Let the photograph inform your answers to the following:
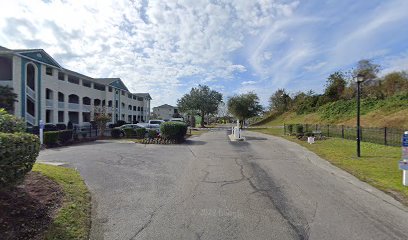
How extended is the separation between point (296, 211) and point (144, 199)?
3233 millimetres

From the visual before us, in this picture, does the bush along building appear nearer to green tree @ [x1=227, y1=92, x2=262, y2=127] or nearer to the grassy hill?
green tree @ [x1=227, y1=92, x2=262, y2=127]

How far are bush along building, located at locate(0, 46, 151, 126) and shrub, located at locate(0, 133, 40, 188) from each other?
24878mm

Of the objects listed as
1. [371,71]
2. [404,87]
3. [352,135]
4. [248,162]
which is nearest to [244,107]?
[371,71]

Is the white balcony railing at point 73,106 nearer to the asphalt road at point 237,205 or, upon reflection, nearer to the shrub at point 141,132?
the shrub at point 141,132

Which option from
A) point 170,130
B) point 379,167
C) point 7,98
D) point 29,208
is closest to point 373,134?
point 379,167

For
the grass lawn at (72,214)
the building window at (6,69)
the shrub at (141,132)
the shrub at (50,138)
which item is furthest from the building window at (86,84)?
the grass lawn at (72,214)

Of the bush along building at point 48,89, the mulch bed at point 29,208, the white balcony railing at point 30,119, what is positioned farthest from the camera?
the white balcony railing at point 30,119

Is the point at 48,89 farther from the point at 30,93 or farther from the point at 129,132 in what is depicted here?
the point at 129,132

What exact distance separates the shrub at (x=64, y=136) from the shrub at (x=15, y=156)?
624 inches

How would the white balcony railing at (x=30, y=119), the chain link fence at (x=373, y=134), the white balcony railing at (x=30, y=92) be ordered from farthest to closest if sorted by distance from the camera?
the white balcony railing at (x=30, y=92) < the white balcony railing at (x=30, y=119) < the chain link fence at (x=373, y=134)

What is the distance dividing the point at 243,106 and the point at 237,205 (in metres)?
51.5

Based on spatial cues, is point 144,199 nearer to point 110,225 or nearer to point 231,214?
point 110,225

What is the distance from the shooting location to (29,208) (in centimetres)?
479

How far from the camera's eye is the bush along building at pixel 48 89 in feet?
84.5
